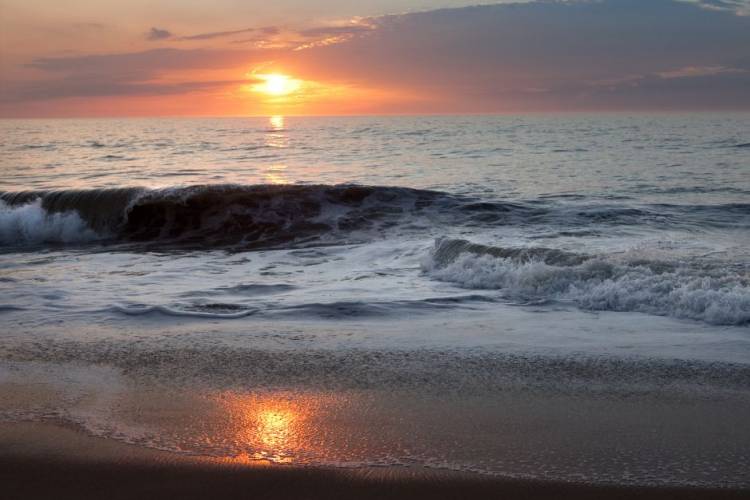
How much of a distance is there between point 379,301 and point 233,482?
187 inches

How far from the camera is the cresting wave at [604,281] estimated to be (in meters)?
7.36

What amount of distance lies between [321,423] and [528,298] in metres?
4.43

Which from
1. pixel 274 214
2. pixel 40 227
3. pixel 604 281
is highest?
pixel 604 281

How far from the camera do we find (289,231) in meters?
16.2

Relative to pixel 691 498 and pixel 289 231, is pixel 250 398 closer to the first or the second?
pixel 691 498

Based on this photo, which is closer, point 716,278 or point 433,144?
point 716,278

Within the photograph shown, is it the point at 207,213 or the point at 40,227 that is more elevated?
A: the point at 207,213

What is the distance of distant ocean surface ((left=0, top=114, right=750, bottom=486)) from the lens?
4.95 m

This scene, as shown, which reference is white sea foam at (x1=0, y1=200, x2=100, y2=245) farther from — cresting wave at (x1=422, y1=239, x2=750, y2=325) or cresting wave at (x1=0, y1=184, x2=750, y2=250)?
cresting wave at (x1=422, y1=239, x2=750, y2=325)

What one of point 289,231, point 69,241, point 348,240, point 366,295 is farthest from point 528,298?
point 69,241

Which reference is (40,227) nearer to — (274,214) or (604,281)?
(274,214)

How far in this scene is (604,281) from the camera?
829 centimetres

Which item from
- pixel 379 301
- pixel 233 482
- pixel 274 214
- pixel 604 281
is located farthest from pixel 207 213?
pixel 233 482

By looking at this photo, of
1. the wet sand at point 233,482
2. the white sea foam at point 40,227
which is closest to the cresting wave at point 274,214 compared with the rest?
the white sea foam at point 40,227
